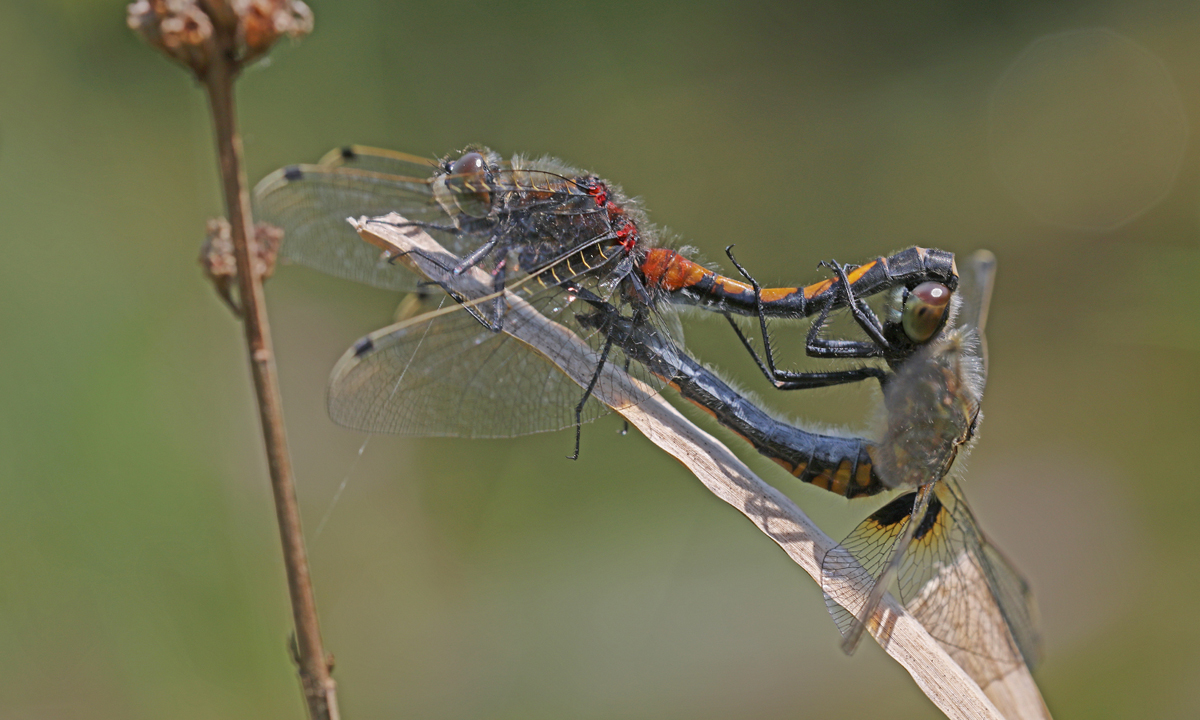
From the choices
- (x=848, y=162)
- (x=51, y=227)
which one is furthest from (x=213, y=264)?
(x=848, y=162)

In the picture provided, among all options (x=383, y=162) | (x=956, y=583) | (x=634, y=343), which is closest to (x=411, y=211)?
(x=383, y=162)

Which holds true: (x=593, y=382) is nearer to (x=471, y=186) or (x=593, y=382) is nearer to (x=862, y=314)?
(x=471, y=186)

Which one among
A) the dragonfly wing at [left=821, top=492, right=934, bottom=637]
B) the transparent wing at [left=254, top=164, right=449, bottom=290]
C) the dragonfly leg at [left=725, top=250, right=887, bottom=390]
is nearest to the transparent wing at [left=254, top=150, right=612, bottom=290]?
the transparent wing at [left=254, top=164, right=449, bottom=290]

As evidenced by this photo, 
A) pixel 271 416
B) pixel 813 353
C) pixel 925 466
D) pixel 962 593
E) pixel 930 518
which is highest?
pixel 271 416

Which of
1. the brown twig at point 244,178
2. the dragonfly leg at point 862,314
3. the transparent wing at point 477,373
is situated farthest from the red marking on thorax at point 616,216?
the brown twig at point 244,178

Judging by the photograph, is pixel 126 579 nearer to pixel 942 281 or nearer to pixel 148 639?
pixel 148 639
